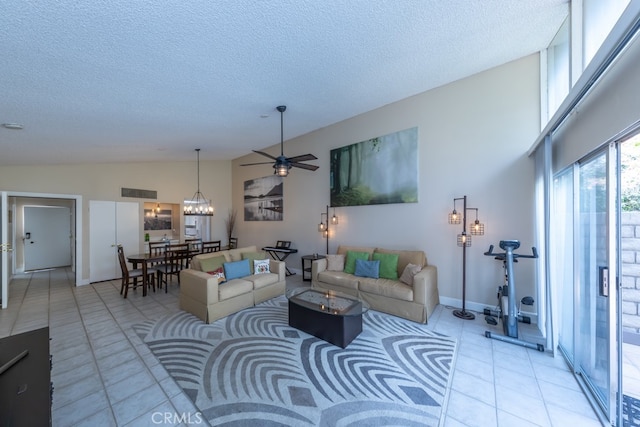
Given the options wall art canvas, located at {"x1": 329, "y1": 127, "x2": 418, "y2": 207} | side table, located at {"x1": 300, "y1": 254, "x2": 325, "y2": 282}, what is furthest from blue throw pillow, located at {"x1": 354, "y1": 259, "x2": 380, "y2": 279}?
side table, located at {"x1": 300, "y1": 254, "x2": 325, "y2": 282}

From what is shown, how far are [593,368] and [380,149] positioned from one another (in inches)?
153

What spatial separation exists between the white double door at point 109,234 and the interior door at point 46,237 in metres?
3.34

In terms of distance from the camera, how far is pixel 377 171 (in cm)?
478

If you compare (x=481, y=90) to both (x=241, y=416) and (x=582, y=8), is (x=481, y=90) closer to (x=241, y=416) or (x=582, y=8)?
(x=582, y=8)

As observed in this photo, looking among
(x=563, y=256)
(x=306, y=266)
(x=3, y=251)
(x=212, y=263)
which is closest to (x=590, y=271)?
(x=563, y=256)

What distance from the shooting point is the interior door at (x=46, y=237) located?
7.11 m

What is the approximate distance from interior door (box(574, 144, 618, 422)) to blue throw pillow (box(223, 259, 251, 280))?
432 cm

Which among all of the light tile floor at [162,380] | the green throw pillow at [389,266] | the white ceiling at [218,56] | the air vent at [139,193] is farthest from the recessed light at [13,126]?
the green throw pillow at [389,266]

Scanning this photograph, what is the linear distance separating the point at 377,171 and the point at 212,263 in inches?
137

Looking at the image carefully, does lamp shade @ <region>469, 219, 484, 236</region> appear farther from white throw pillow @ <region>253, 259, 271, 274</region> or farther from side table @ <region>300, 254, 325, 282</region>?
white throw pillow @ <region>253, 259, 271, 274</region>

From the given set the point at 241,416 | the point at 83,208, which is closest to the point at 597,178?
the point at 241,416

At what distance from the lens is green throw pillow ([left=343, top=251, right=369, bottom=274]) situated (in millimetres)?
4496

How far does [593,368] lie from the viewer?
6.79 feet

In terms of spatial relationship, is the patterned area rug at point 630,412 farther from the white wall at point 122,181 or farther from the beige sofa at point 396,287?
the white wall at point 122,181
